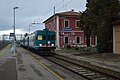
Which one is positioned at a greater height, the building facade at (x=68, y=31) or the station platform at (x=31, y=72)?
the building facade at (x=68, y=31)

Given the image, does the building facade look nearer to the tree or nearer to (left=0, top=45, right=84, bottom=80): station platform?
the tree

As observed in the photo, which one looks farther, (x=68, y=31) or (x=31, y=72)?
(x=68, y=31)

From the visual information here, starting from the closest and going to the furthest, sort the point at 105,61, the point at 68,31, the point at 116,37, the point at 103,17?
the point at 105,61 < the point at 116,37 < the point at 103,17 < the point at 68,31

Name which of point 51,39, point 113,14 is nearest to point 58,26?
point 51,39

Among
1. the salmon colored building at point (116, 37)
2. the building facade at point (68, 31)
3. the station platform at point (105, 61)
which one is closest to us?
the station platform at point (105, 61)

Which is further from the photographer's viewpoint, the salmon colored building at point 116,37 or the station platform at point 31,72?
the salmon colored building at point 116,37

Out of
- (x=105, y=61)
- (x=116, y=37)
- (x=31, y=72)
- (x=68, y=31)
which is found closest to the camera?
(x=31, y=72)

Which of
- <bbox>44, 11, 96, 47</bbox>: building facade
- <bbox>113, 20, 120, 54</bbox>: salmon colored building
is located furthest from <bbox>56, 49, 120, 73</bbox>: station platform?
<bbox>44, 11, 96, 47</bbox>: building facade

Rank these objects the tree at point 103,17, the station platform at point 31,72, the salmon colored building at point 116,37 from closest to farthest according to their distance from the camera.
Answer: the station platform at point 31,72 < the salmon colored building at point 116,37 < the tree at point 103,17

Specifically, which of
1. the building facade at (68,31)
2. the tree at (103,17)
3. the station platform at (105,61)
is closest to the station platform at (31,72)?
the station platform at (105,61)

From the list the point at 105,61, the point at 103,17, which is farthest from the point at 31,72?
the point at 103,17

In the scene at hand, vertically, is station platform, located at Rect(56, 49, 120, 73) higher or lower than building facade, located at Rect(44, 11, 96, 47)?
lower

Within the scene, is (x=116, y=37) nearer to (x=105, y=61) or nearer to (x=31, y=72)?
(x=105, y=61)

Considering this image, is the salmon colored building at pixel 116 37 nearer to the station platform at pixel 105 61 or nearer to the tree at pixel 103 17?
the tree at pixel 103 17
